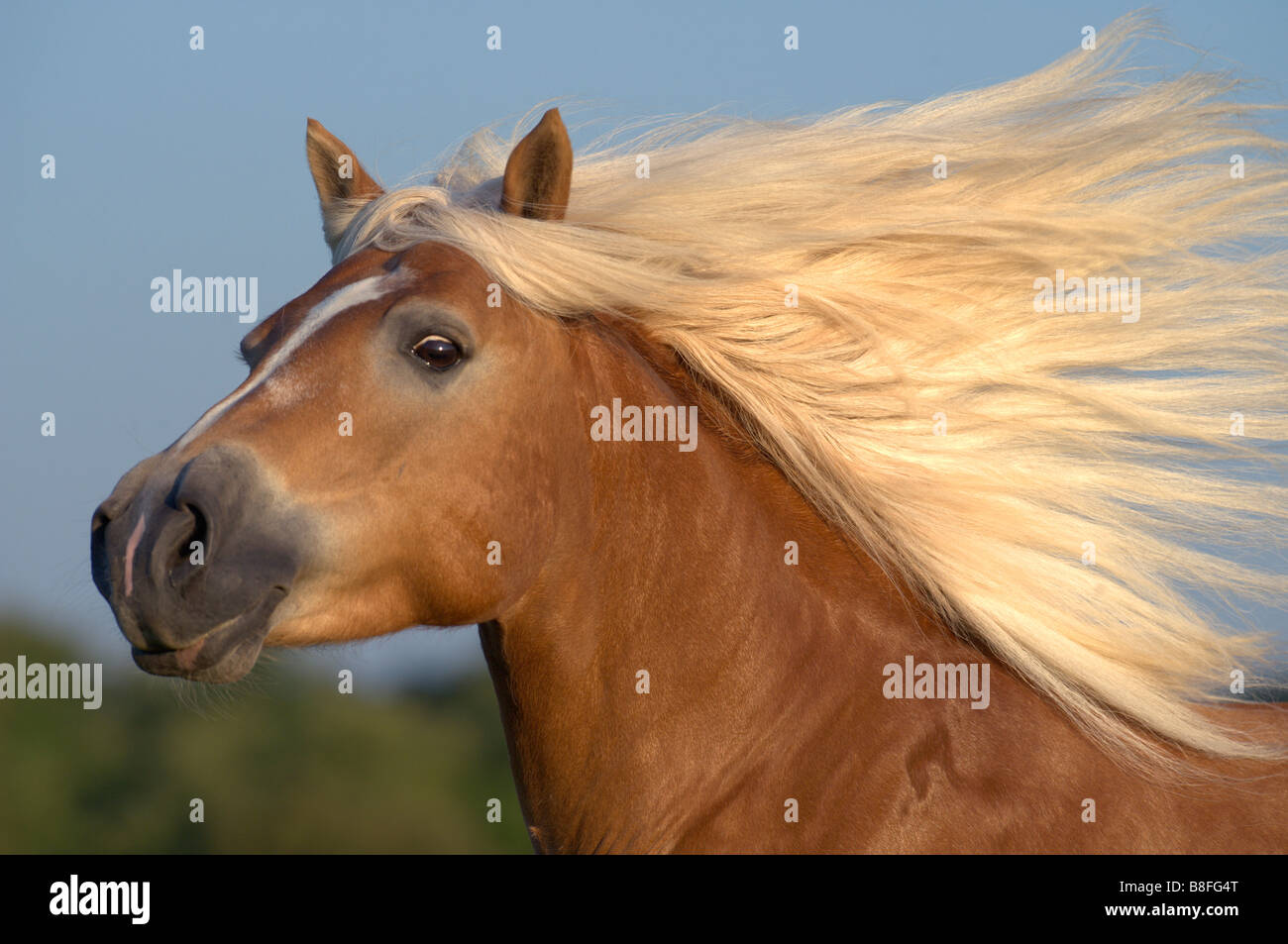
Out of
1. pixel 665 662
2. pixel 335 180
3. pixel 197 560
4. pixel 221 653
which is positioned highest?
pixel 335 180

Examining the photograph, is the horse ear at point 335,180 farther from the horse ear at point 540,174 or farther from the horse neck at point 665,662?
the horse neck at point 665,662

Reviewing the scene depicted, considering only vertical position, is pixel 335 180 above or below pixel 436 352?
above

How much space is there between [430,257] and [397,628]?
983mm

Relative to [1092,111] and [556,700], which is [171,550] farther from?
[1092,111]

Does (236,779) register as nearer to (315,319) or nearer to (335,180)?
(335,180)

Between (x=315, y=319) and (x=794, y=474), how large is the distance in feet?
4.75

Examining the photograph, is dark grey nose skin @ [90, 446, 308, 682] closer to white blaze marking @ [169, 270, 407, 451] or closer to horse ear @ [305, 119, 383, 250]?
white blaze marking @ [169, 270, 407, 451]

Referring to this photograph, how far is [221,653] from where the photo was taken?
2.90m

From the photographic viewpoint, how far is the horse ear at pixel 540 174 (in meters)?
3.32

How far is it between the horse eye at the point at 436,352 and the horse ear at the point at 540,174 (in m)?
0.54

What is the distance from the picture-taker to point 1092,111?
4.03 metres

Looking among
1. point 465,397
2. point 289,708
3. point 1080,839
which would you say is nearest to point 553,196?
point 465,397

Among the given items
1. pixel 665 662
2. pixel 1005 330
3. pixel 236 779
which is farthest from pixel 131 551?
pixel 236 779

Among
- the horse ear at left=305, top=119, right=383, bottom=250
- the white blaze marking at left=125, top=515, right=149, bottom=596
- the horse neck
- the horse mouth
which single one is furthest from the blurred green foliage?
the white blaze marking at left=125, top=515, right=149, bottom=596
